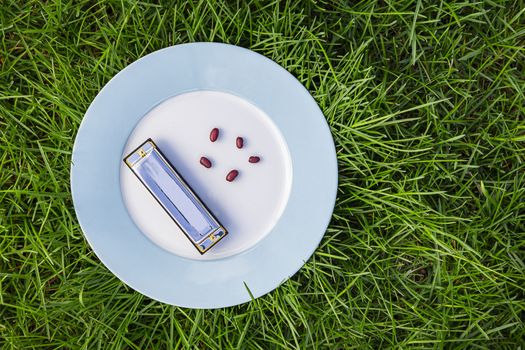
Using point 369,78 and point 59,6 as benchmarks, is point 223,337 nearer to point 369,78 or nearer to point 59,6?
point 369,78

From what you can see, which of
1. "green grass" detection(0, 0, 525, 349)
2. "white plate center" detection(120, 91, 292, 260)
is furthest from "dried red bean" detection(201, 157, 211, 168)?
"green grass" detection(0, 0, 525, 349)

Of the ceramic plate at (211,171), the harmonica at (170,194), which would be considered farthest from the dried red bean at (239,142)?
the harmonica at (170,194)

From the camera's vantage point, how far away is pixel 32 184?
4.02 feet

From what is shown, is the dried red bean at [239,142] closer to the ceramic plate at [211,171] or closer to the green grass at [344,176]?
the ceramic plate at [211,171]

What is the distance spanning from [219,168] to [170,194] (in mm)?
122

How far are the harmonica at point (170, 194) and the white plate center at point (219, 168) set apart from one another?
0.03 m

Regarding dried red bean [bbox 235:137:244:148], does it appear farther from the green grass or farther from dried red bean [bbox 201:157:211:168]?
the green grass

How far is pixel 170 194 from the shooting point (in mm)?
1094

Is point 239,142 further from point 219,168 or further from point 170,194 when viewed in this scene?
point 170,194

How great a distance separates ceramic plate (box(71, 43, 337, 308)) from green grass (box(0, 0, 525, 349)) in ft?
0.29

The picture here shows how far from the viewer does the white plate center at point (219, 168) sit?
3.68ft

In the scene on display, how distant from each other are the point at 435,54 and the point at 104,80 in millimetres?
794

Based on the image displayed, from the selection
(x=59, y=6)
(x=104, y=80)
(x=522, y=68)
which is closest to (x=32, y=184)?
(x=104, y=80)

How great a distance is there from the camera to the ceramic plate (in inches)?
43.2
